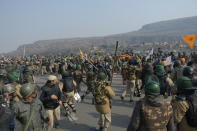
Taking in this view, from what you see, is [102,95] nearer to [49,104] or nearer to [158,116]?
[49,104]

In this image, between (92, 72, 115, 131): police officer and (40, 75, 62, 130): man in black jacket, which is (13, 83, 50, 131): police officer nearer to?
(40, 75, 62, 130): man in black jacket

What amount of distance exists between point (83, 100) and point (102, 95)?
226 inches

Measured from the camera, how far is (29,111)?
187 inches

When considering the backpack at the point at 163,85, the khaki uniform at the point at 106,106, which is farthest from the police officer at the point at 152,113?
the backpack at the point at 163,85

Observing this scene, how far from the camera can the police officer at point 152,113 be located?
12.4 feet

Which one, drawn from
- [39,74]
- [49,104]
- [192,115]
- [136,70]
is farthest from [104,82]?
[39,74]

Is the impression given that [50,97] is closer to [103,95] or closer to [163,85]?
[103,95]

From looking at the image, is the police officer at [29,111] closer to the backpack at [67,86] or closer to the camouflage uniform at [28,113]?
the camouflage uniform at [28,113]

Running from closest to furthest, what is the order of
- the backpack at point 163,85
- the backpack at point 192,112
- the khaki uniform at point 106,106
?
the backpack at point 192,112, the khaki uniform at point 106,106, the backpack at point 163,85

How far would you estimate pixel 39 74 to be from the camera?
29.5m

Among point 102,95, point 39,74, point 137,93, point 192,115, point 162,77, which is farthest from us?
point 39,74

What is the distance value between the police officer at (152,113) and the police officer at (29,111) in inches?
66.4

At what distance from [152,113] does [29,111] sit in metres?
1.98

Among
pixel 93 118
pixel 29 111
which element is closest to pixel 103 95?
pixel 93 118
